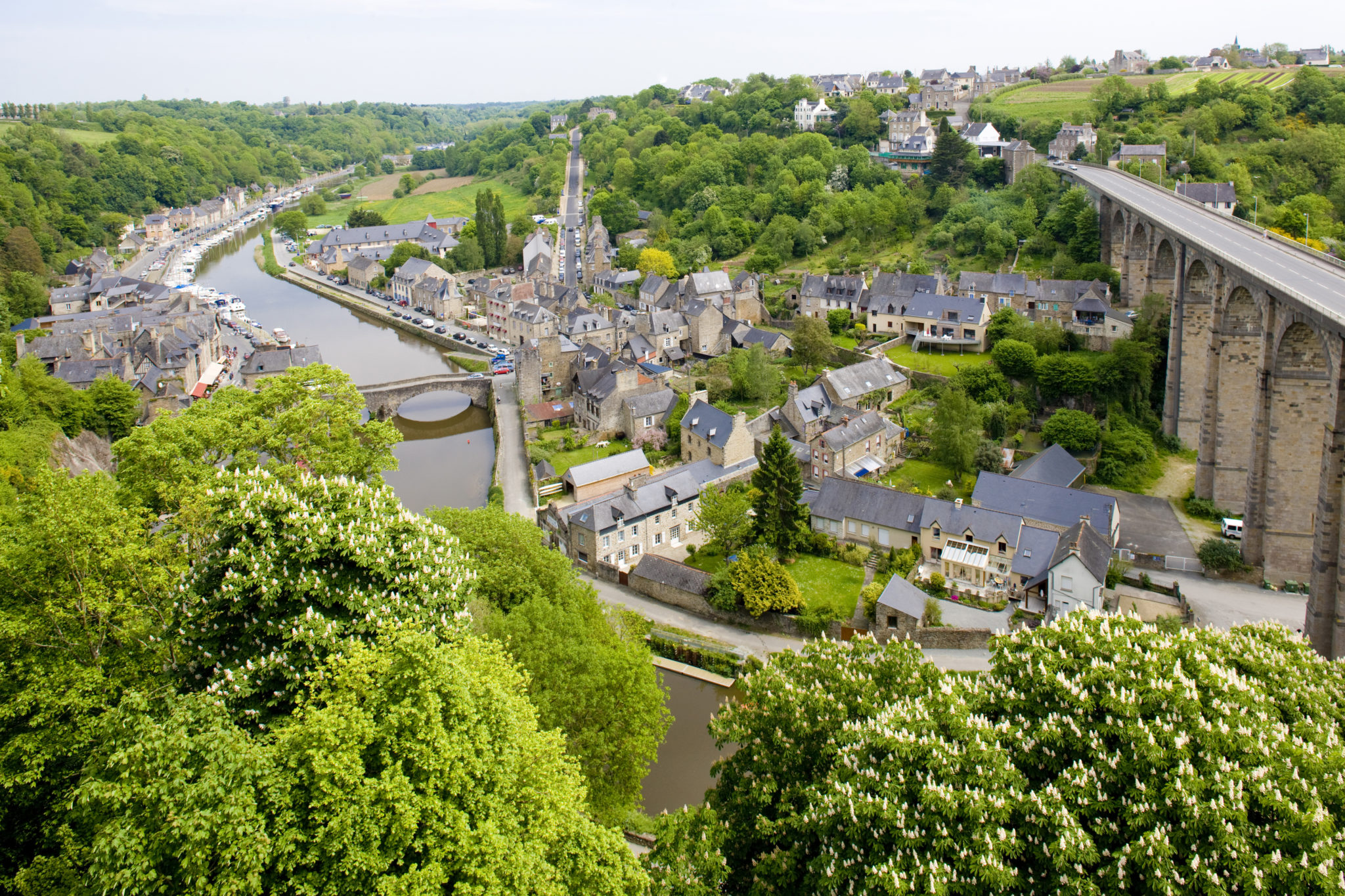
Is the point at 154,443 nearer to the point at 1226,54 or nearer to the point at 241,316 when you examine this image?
the point at 241,316

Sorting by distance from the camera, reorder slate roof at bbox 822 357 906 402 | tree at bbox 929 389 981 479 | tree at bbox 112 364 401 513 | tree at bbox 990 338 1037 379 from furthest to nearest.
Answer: tree at bbox 990 338 1037 379
slate roof at bbox 822 357 906 402
tree at bbox 929 389 981 479
tree at bbox 112 364 401 513

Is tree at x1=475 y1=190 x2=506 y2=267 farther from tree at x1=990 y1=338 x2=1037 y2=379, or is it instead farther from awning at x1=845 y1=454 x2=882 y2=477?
awning at x1=845 y1=454 x2=882 y2=477

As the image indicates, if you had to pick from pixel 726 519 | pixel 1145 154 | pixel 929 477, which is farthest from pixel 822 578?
pixel 1145 154

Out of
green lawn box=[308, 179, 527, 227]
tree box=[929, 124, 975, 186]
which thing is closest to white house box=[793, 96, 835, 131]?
tree box=[929, 124, 975, 186]

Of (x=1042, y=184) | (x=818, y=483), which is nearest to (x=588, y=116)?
(x=1042, y=184)

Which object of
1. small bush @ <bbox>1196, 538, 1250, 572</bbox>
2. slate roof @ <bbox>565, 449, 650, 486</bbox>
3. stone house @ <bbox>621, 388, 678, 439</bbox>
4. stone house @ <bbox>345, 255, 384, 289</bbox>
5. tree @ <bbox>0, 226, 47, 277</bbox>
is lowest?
small bush @ <bbox>1196, 538, 1250, 572</bbox>

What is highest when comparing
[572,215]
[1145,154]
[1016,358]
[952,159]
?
[952,159]

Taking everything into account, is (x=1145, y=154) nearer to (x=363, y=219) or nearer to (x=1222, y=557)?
(x=1222, y=557)

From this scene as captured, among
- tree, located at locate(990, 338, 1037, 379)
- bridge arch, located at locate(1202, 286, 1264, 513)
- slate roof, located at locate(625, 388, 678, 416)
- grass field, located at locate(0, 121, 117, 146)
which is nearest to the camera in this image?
bridge arch, located at locate(1202, 286, 1264, 513)
